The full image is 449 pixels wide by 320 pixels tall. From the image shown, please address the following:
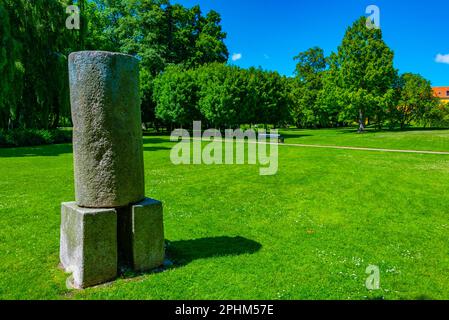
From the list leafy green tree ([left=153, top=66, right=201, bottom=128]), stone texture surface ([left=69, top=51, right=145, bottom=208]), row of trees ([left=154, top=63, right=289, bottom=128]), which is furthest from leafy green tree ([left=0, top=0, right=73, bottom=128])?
stone texture surface ([left=69, top=51, right=145, bottom=208])

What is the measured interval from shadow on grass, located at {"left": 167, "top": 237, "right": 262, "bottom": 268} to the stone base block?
541 millimetres

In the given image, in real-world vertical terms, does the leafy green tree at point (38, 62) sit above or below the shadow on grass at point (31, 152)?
above

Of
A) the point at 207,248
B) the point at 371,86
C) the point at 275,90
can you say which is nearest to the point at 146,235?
the point at 207,248

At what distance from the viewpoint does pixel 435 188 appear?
1174 cm

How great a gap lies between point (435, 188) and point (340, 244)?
7.17m

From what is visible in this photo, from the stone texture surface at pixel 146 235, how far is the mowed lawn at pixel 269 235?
25cm

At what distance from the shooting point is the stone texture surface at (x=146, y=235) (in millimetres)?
5402

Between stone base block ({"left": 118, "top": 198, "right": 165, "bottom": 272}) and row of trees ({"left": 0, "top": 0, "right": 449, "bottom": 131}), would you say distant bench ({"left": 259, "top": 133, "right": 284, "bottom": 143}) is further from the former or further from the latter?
stone base block ({"left": 118, "top": 198, "right": 165, "bottom": 272})

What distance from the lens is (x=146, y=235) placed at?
5.50 m

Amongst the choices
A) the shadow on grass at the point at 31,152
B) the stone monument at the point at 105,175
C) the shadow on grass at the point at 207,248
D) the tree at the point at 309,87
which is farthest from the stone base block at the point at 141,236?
the tree at the point at 309,87

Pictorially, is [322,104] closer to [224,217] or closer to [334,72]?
[334,72]

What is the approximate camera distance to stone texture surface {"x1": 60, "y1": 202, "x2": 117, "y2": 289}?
5.03m

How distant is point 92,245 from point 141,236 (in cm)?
79

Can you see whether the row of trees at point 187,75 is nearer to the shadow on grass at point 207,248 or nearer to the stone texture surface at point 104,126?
the stone texture surface at point 104,126
